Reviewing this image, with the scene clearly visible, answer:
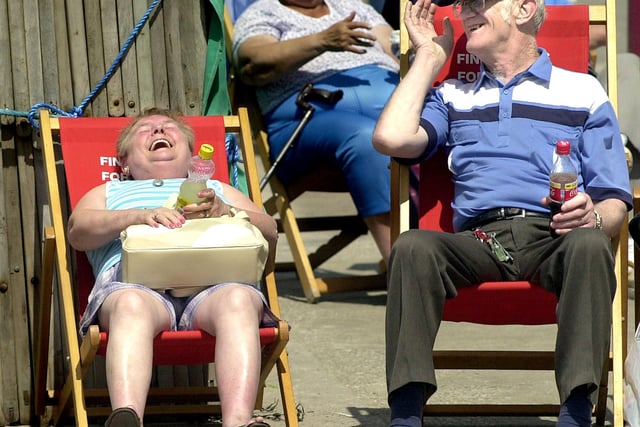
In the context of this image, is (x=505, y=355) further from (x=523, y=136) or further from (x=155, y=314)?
(x=155, y=314)

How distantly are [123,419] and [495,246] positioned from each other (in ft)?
4.28

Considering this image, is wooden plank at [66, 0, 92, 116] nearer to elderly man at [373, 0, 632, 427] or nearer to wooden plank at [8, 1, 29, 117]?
wooden plank at [8, 1, 29, 117]

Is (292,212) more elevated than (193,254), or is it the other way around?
(193,254)

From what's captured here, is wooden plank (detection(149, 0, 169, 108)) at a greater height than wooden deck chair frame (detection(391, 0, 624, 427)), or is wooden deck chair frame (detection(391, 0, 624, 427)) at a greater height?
wooden plank (detection(149, 0, 169, 108))

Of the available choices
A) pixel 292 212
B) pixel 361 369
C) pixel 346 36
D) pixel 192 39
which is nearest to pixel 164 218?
pixel 192 39

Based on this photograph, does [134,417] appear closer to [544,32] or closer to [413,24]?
[413,24]

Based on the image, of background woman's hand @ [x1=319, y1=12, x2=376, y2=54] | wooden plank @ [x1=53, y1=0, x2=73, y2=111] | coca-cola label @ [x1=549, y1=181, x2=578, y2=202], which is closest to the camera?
coca-cola label @ [x1=549, y1=181, x2=578, y2=202]

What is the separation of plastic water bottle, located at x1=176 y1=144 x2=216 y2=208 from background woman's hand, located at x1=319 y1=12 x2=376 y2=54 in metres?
1.96

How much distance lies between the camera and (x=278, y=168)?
22.7ft

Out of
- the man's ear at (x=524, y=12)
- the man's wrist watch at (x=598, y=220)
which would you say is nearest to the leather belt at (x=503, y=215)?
the man's wrist watch at (x=598, y=220)

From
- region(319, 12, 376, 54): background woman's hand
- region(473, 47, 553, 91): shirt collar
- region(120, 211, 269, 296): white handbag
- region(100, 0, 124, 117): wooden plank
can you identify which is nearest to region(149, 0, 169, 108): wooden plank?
region(100, 0, 124, 117): wooden plank

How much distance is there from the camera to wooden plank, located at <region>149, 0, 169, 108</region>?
4801 mm

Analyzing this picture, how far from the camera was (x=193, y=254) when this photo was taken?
13.3 feet

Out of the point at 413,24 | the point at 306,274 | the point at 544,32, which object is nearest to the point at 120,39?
the point at 413,24
